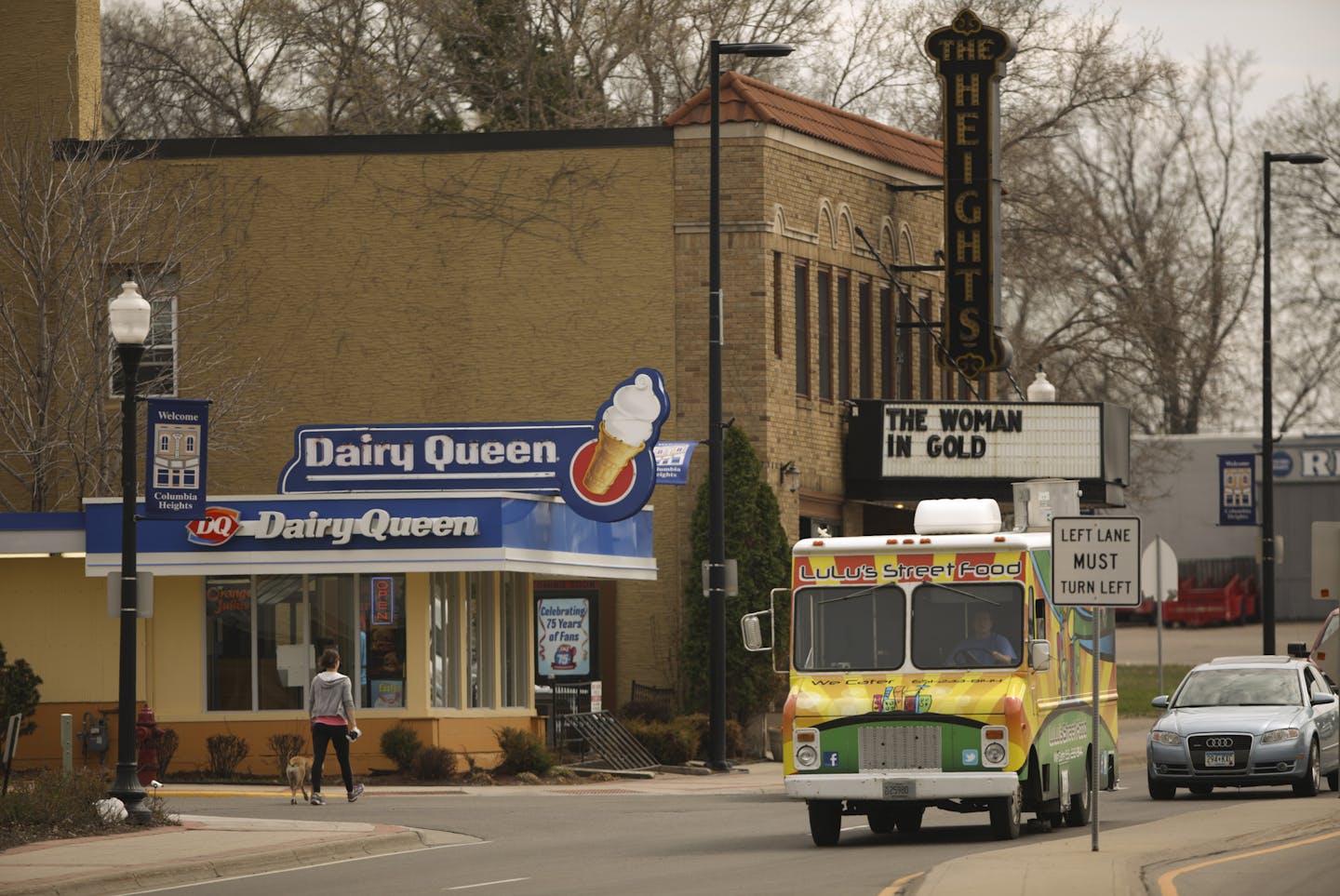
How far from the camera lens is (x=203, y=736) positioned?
105 feet

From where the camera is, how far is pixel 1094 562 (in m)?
19.0

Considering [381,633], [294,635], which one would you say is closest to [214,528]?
[294,635]

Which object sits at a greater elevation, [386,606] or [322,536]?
[322,536]

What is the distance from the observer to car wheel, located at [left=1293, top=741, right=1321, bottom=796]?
86.3 ft

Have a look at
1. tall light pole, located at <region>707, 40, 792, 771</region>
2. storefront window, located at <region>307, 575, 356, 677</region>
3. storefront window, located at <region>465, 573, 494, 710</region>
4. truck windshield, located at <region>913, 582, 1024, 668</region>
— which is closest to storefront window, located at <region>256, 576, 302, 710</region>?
storefront window, located at <region>307, 575, 356, 677</region>

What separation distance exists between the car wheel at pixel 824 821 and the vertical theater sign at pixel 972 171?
18.8m

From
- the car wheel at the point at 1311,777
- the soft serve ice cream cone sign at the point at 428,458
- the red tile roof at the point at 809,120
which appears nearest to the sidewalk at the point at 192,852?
the car wheel at the point at 1311,777

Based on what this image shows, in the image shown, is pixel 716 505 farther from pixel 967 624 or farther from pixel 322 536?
pixel 967 624

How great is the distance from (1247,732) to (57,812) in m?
12.9

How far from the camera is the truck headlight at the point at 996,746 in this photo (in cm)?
2070

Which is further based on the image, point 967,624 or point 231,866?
point 967,624

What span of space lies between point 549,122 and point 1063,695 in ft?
106

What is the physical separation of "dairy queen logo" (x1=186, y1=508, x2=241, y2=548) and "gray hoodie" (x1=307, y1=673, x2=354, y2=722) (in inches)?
224

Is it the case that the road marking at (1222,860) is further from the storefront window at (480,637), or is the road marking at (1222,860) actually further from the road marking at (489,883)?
the storefront window at (480,637)
